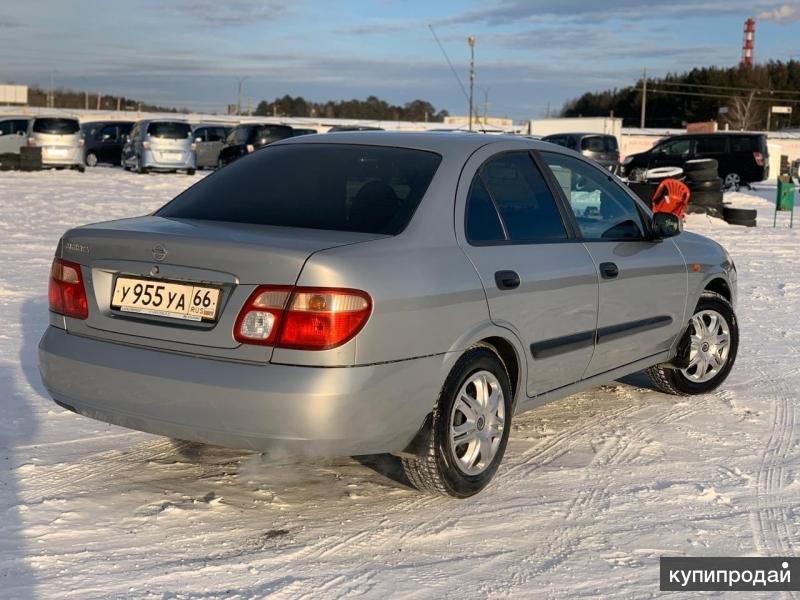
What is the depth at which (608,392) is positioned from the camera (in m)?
6.49

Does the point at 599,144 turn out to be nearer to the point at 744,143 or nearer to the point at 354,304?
the point at 744,143

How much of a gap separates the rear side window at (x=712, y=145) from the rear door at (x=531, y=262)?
2702cm

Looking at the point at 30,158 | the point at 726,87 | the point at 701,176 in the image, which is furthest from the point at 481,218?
the point at 726,87

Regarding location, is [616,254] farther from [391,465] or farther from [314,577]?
[314,577]

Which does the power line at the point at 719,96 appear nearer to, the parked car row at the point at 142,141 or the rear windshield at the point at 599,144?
the rear windshield at the point at 599,144

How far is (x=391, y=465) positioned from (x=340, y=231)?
52.2 inches

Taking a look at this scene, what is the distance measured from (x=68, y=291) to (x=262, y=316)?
1.03 metres

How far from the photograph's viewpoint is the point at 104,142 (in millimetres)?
33719

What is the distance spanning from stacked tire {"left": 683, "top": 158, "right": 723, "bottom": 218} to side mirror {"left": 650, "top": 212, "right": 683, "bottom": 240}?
13.3 m

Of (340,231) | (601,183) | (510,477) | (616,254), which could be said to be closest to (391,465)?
(510,477)

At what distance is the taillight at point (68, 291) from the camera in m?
4.19

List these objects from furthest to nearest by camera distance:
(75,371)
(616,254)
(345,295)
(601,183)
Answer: (601,183)
(616,254)
(75,371)
(345,295)

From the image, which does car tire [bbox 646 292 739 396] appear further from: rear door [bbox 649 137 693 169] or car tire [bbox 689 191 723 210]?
rear door [bbox 649 137 693 169]

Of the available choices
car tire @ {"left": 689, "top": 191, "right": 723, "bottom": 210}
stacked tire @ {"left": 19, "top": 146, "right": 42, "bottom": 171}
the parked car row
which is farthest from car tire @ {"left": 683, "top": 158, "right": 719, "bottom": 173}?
stacked tire @ {"left": 19, "top": 146, "right": 42, "bottom": 171}
